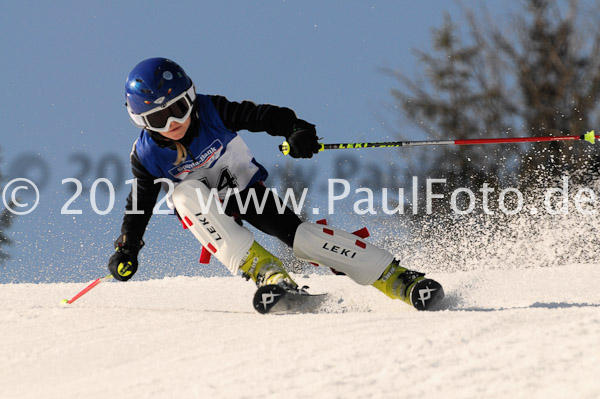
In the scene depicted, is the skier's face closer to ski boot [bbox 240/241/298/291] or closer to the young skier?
the young skier

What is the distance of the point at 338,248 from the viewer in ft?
12.7

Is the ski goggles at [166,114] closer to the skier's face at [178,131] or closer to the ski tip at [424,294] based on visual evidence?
the skier's face at [178,131]

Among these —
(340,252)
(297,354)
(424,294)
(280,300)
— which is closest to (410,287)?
(424,294)

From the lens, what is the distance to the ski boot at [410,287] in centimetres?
387

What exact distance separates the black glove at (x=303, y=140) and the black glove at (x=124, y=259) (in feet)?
3.72

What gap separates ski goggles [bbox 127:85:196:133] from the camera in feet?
12.2

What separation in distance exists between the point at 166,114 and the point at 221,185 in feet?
1.83

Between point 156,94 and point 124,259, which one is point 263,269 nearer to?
point 124,259

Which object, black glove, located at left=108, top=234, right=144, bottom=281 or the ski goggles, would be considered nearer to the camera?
the ski goggles

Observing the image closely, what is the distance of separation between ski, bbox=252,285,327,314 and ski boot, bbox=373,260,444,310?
1.66ft

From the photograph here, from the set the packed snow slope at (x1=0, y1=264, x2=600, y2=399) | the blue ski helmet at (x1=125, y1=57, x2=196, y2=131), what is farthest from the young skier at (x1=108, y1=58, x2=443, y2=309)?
the packed snow slope at (x1=0, y1=264, x2=600, y2=399)

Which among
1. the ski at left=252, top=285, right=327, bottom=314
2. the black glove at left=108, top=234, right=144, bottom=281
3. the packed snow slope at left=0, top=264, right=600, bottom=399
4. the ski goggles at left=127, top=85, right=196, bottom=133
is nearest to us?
the packed snow slope at left=0, top=264, right=600, bottom=399

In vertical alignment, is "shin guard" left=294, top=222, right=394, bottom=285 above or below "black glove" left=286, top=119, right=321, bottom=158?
below

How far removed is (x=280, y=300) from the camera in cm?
363
